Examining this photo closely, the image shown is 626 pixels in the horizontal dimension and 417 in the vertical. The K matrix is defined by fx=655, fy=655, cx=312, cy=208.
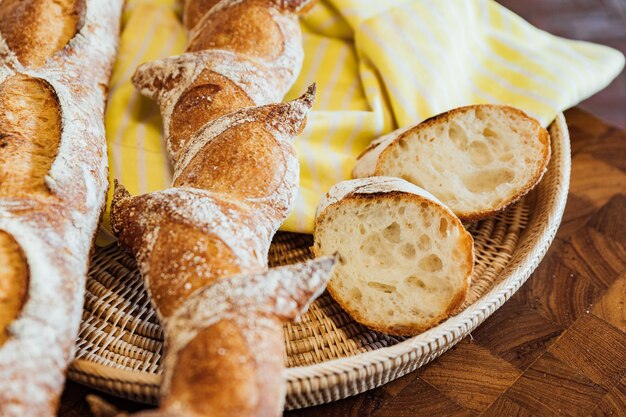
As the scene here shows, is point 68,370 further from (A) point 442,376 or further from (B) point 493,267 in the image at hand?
(B) point 493,267

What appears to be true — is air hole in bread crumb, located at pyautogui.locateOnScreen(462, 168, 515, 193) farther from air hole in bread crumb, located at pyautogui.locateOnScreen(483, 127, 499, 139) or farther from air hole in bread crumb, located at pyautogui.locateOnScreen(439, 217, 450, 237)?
air hole in bread crumb, located at pyautogui.locateOnScreen(439, 217, 450, 237)

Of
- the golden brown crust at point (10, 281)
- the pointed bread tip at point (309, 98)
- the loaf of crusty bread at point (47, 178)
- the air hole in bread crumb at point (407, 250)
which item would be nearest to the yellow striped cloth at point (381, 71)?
the loaf of crusty bread at point (47, 178)

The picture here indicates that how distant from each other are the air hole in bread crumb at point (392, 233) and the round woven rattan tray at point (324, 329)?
18 centimetres

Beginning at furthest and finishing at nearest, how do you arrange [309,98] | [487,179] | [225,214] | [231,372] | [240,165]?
[487,179]
[309,98]
[240,165]
[225,214]
[231,372]

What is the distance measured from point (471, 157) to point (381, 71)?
1.24ft

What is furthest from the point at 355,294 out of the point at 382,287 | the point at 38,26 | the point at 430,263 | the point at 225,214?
the point at 38,26

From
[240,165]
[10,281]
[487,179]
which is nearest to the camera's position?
[10,281]

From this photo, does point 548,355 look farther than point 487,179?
No

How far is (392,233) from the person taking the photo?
4.47 ft

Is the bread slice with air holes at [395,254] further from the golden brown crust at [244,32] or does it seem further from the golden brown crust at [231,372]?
the golden brown crust at [244,32]

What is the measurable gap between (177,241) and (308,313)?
1.13 feet

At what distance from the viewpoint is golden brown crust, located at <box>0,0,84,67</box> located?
5.09 ft

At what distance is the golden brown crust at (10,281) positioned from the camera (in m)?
1.01

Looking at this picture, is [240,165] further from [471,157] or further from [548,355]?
[548,355]
